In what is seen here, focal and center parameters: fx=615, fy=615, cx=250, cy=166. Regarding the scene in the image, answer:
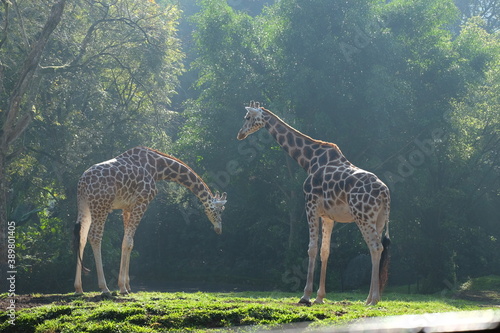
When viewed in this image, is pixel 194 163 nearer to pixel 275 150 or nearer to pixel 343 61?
pixel 275 150

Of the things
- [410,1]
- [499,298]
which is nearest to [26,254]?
[499,298]

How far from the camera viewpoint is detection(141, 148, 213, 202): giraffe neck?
13.9 metres

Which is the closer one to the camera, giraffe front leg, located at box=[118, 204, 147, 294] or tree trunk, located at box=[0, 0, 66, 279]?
giraffe front leg, located at box=[118, 204, 147, 294]

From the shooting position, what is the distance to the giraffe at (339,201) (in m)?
11.1

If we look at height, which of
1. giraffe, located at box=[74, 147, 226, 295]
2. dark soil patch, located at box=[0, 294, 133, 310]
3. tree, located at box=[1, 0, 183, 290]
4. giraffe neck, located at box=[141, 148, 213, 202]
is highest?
tree, located at box=[1, 0, 183, 290]

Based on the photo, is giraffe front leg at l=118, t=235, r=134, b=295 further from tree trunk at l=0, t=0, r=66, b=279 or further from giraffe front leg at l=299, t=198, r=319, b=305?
tree trunk at l=0, t=0, r=66, b=279

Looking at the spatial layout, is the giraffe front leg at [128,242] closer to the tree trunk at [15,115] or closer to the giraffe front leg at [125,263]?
the giraffe front leg at [125,263]

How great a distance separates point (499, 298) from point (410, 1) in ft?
36.7

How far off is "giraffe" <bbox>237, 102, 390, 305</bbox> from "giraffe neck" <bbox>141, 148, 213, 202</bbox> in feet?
8.76

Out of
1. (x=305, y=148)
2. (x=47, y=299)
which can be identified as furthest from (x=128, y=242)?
(x=305, y=148)

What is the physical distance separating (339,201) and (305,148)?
1.70 meters

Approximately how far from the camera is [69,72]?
2073cm

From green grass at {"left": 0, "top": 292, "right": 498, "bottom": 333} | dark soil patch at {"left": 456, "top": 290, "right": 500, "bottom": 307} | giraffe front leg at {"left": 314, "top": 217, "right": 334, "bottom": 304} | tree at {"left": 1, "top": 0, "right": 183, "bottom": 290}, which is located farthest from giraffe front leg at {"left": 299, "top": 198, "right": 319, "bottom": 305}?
tree at {"left": 1, "top": 0, "right": 183, "bottom": 290}

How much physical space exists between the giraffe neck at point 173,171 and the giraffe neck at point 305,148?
2300 mm
